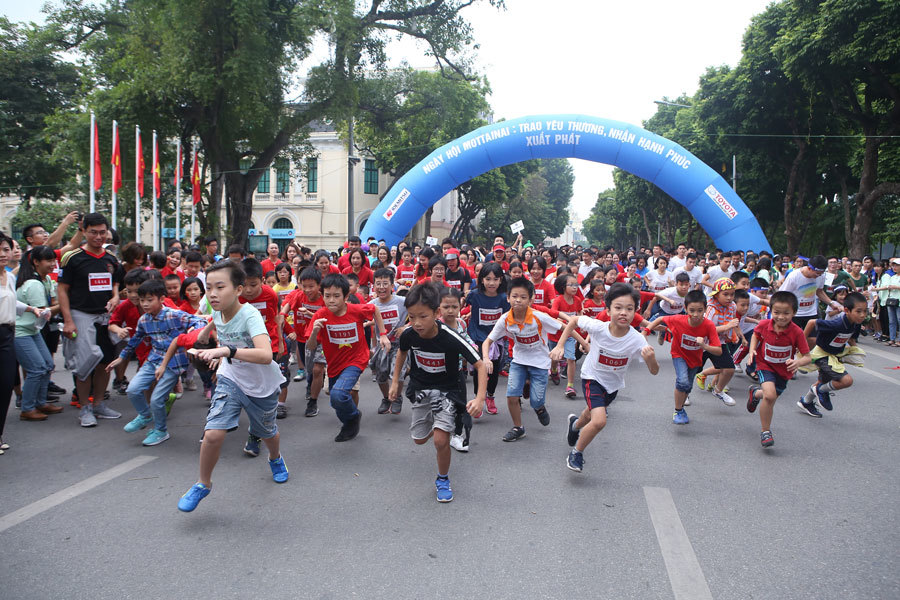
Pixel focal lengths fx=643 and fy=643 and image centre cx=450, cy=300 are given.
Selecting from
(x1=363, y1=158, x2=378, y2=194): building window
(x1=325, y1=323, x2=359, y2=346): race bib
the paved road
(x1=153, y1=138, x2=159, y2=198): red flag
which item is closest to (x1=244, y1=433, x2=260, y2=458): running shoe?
the paved road

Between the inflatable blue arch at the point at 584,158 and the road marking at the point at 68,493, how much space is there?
14.6m

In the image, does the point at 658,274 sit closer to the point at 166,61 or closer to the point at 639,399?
the point at 639,399

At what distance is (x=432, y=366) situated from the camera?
4527 millimetres

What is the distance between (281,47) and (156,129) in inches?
201

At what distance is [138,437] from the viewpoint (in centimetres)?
566

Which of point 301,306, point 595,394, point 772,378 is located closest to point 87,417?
point 301,306

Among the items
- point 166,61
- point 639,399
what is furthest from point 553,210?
point 639,399

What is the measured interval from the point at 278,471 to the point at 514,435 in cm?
214

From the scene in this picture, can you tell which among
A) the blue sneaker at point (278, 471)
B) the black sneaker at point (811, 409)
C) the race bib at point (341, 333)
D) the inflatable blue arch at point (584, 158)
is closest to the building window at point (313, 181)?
the inflatable blue arch at point (584, 158)

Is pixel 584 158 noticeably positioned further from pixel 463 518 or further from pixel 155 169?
pixel 463 518

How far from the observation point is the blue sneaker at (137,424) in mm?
5633

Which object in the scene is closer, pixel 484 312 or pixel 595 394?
pixel 595 394

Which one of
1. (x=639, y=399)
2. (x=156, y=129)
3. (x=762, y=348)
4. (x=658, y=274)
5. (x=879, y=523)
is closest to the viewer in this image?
(x=879, y=523)

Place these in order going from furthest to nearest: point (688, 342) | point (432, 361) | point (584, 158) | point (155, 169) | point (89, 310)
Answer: point (155, 169) → point (584, 158) → point (688, 342) → point (89, 310) → point (432, 361)
